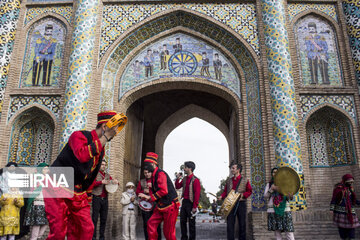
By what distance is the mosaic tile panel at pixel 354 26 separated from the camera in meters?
9.38

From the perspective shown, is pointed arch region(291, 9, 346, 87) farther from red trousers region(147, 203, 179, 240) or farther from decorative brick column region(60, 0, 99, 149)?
red trousers region(147, 203, 179, 240)

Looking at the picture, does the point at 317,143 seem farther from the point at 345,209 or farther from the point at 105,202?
the point at 105,202

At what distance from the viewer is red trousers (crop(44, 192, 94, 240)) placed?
10.7ft

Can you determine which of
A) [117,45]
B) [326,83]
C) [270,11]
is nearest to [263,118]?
[326,83]

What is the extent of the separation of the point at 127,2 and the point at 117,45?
1.46 meters

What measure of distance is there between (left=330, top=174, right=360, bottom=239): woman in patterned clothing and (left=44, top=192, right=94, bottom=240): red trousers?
481 cm

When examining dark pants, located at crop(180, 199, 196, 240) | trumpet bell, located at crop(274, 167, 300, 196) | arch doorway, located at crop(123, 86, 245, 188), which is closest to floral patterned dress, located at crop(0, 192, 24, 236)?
dark pants, located at crop(180, 199, 196, 240)

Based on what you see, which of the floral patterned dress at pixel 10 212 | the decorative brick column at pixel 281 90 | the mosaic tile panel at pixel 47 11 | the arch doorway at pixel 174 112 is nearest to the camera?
the floral patterned dress at pixel 10 212

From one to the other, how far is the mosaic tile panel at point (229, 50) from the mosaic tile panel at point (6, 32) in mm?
2893

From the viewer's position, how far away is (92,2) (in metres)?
9.73

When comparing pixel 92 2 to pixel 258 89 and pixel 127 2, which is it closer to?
pixel 127 2

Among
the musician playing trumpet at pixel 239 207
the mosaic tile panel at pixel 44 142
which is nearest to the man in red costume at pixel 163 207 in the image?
the musician playing trumpet at pixel 239 207

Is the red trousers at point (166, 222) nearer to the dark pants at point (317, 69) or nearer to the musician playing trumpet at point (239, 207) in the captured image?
the musician playing trumpet at point (239, 207)

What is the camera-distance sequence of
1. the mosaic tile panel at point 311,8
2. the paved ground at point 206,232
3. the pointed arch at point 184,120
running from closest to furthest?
the paved ground at point 206,232, the mosaic tile panel at point 311,8, the pointed arch at point 184,120
